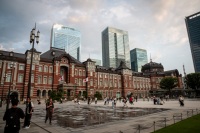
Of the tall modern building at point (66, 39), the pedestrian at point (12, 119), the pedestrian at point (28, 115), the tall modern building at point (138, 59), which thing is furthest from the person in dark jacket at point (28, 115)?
the tall modern building at point (138, 59)

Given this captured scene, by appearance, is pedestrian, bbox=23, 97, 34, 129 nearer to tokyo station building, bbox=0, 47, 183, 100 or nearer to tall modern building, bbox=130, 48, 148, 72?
tokyo station building, bbox=0, 47, 183, 100

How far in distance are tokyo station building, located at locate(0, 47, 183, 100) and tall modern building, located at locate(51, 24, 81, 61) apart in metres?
77.4

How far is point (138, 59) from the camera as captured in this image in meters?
163

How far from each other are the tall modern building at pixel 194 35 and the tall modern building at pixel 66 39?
11255 cm

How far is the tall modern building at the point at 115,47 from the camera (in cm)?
14950

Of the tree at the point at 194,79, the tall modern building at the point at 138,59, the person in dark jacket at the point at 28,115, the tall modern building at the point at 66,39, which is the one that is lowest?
the person in dark jacket at the point at 28,115

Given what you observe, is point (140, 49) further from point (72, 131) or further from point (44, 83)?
point (72, 131)

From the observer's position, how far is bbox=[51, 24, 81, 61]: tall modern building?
140 meters

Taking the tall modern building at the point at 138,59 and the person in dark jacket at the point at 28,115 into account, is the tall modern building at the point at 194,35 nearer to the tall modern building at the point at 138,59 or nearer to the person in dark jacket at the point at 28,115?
the tall modern building at the point at 138,59

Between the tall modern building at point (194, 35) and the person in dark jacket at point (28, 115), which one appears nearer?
the person in dark jacket at point (28, 115)

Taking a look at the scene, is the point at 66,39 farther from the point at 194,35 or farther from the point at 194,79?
the point at 194,35

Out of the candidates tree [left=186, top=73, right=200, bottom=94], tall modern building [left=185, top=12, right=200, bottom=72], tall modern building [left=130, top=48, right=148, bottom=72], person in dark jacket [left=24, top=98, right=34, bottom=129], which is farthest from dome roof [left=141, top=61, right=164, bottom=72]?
person in dark jacket [left=24, top=98, right=34, bottom=129]

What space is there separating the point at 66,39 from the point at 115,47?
1985 inches

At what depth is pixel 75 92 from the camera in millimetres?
52656
